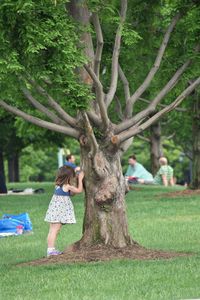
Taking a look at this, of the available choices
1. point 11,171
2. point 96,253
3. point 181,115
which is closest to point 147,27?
point 96,253

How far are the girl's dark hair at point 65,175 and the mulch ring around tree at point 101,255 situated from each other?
3.27ft

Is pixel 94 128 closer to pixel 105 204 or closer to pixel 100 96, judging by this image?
pixel 100 96

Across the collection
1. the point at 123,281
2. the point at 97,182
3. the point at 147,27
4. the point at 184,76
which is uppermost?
the point at 147,27

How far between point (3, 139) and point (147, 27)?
22819 mm

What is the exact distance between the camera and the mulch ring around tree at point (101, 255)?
12484 millimetres

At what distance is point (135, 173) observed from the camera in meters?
34.2

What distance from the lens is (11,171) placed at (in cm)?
5881

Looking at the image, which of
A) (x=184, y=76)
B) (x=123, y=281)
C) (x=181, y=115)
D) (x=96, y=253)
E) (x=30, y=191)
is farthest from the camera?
(x=181, y=115)

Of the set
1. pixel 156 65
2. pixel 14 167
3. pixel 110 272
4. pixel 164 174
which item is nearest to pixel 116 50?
pixel 156 65

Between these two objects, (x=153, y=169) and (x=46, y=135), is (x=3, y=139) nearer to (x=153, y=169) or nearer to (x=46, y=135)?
(x=46, y=135)

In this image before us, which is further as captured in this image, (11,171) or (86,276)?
(11,171)

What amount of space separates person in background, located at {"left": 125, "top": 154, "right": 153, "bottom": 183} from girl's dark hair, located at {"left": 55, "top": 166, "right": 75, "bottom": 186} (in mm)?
19828

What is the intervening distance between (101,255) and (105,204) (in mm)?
727

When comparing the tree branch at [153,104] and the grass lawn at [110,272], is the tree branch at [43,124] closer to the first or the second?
the tree branch at [153,104]
